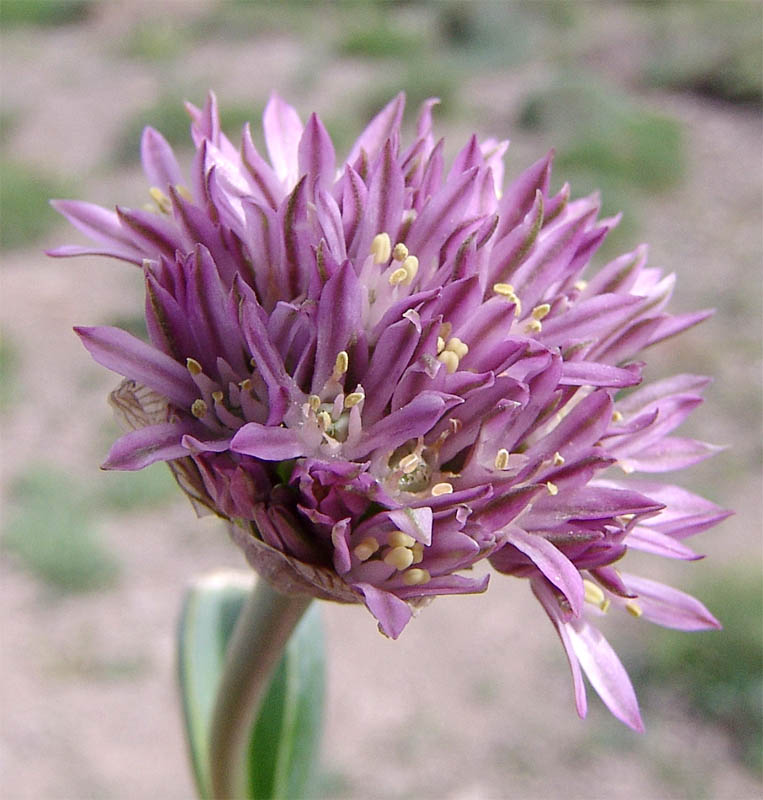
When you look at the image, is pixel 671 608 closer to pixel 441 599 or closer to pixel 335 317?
pixel 335 317

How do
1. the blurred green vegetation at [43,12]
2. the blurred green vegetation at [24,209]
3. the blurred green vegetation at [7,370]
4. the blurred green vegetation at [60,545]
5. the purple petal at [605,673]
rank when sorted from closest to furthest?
the purple petal at [605,673], the blurred green vegetation at [60,545], the blurred green vegetation at [7,370], the blurred green vegetation at [24,209], the blurred green vegetation at [43,12]

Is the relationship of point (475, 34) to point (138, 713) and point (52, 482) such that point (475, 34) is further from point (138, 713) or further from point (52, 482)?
point (138, 713)

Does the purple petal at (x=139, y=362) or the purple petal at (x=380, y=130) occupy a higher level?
the purple petal at (x=380, y=130)

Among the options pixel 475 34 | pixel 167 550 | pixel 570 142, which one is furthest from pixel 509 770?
pixel 475 34

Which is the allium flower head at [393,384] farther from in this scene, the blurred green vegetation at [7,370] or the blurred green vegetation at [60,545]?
the blurred green vegetation at [7,370]

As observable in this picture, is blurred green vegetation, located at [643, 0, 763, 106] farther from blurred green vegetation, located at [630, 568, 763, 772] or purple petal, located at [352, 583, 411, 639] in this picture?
purple petal, located at [352, 583, 411, 639]

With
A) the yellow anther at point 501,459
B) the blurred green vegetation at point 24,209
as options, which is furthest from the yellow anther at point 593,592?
the blurred green vegetation at point 24,209

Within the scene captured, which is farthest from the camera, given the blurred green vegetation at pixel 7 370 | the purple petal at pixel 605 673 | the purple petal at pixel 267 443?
the blurred green vegetation at pixel 7 370

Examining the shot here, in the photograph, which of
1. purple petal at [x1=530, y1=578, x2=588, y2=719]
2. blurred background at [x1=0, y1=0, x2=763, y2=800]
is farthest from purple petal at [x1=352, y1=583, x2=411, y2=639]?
blurred background at [x1=0, y1=0, x2=763, y2=800]
